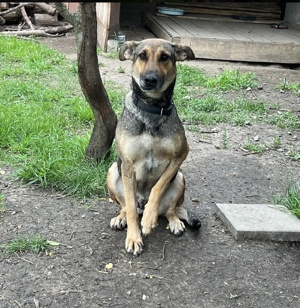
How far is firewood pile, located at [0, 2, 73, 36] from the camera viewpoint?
11.2 metres

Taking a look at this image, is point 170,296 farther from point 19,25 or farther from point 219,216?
point 19,25

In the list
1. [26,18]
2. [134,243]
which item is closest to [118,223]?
[134,243]

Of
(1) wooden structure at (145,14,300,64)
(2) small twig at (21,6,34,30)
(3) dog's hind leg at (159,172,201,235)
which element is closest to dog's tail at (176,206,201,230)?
(3) dog's hind leg at (159,172,201,235)

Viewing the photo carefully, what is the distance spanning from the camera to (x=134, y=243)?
356 centimetres

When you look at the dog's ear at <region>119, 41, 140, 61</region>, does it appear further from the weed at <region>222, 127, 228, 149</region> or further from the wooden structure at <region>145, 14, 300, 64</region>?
the wooden structure at <region>145, 14, 300, 64</region>

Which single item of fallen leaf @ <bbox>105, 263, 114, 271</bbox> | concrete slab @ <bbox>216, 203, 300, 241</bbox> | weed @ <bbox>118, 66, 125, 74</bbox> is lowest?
fallen leaf @ <bbox>105, 263, 114, 271</bbox>

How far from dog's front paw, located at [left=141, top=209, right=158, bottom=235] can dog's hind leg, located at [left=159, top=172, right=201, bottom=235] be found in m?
0.29

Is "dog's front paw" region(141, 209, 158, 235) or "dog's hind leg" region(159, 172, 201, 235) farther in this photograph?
"dog's hind leg" region(159, 172, 201, 235)

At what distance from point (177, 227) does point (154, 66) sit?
1.25 m

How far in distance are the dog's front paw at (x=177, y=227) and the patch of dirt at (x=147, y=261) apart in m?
0.05

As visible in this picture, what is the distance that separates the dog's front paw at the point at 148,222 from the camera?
358 centimetres

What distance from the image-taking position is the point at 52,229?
150 inches

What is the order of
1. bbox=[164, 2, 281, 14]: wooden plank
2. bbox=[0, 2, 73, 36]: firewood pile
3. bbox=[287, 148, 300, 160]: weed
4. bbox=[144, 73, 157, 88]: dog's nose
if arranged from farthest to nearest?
bbox=[164, 2, 281, 14]: wooden plank, bbox=[0, 2, 73, 36]: firewood pile, bbox=[287, 148, 300, 160]: weed, bbox=[144, 73, 157, 88]: dog's nose

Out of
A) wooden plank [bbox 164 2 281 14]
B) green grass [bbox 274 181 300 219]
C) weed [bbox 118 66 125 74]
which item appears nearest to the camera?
green grass [bbox 274 181 300 219]
